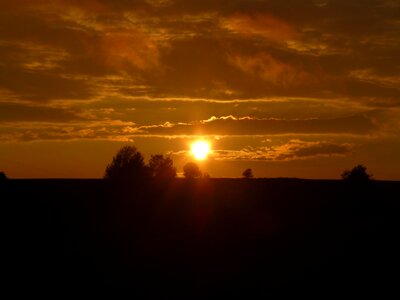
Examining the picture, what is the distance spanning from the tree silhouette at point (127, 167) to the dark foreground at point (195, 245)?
1745 centimetres

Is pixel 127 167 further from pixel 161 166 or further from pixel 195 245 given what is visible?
pixel 195 245

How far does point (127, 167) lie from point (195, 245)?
7069 centimetres

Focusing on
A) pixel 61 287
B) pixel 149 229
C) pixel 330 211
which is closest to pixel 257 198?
pixel 330 211

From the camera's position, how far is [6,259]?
131 feet

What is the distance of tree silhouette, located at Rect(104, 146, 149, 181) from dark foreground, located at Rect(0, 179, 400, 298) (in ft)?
57.2

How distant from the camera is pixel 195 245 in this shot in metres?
46.0

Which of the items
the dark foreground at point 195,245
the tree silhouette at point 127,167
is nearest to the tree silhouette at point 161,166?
the tree silhouette at point 127,167

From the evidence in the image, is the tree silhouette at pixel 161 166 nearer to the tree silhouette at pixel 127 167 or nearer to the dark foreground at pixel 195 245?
the tree silhouette at pixel 127 167

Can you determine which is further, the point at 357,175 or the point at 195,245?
the point at 357,175

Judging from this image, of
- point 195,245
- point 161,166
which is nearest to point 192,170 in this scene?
point 161,166

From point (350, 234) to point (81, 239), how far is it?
22735mm

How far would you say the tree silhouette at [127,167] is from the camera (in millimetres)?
111438

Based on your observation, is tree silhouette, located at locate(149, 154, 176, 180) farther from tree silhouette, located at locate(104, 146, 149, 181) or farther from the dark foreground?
the dark foreground

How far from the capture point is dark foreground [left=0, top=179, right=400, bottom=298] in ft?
114
